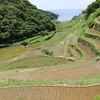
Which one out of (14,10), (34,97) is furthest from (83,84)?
(14,10)

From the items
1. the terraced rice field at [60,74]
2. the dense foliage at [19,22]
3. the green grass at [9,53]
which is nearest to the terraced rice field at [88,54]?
the terraced rice field at [60,74]

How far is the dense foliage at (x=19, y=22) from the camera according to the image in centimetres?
3791

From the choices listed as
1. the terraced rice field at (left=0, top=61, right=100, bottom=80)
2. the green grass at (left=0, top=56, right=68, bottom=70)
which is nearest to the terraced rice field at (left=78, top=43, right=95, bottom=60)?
the green grass at (left=0, top=56, right=68, bottom=70)

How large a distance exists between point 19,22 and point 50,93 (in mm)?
34986

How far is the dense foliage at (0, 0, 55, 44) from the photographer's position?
37.9 meters

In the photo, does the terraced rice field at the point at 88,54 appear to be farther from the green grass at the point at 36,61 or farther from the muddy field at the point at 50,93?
the muddy field at the point at 50,93

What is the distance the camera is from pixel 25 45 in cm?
3562

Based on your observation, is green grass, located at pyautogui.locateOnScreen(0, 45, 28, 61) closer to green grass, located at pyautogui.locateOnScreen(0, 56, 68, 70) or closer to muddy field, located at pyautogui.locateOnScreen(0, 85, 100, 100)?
green grass, located at pyautogui.locateOnScreen(0, 56, 68, 70)

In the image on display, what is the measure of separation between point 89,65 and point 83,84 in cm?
578

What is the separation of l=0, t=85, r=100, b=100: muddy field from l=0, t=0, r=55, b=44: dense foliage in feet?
94.2

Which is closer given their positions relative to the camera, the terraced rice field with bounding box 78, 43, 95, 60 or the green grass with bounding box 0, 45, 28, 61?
the terraced rice field with bounding box 78, 43, 95, 60

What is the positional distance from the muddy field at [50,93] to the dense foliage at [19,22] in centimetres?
2872

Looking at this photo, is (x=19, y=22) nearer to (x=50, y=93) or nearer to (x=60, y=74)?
(x=60, y=74)

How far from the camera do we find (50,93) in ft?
28.1
